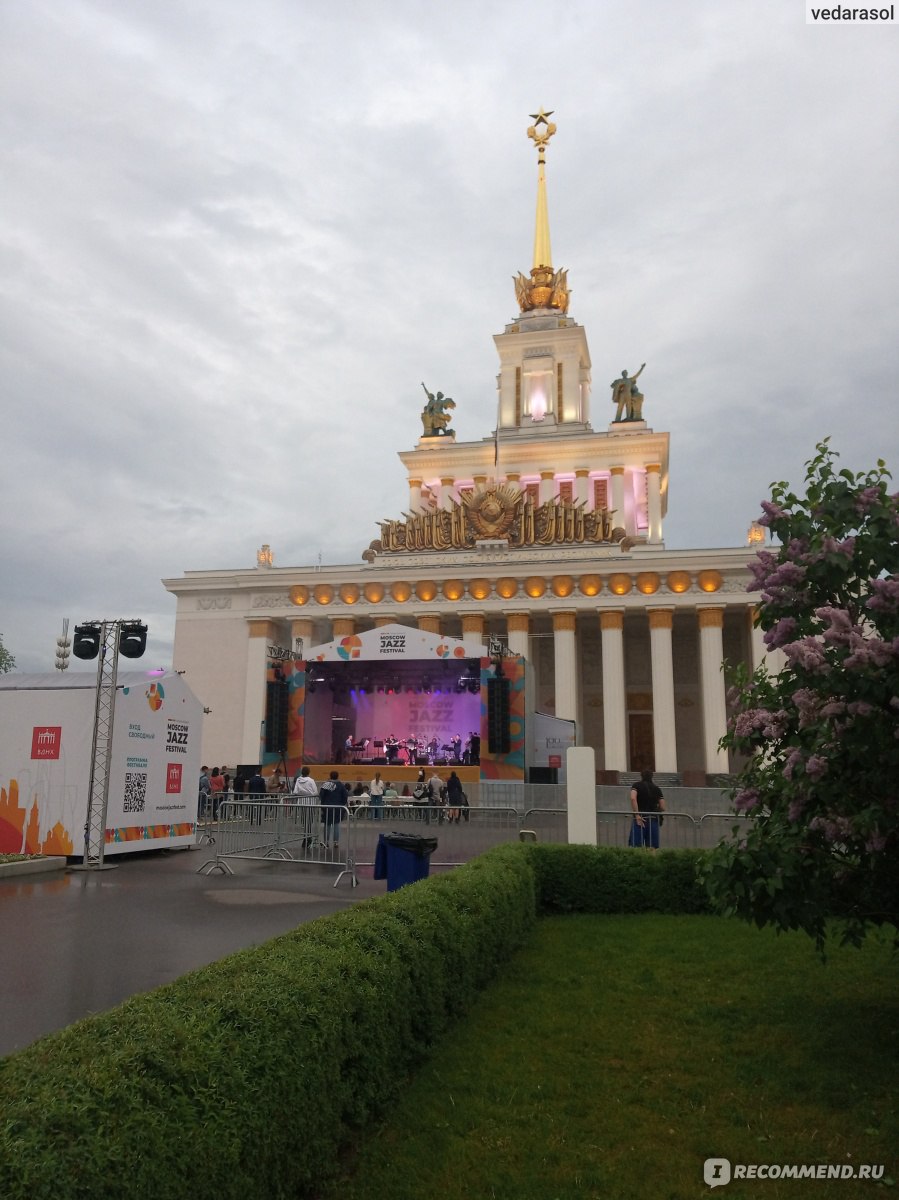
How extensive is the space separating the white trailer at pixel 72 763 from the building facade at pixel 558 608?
2132 centimetres

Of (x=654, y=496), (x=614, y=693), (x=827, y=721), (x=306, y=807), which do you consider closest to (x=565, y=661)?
(x=614, y=693)

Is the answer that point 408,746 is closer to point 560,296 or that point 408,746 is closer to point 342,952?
point 342,952

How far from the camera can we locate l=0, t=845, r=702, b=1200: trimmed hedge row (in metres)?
2.71

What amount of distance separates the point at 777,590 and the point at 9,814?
1396cm

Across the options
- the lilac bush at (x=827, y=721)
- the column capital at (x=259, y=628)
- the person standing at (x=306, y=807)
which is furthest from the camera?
the column capital at (x=259, y=628)

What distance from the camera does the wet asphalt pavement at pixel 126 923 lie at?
21.7ft

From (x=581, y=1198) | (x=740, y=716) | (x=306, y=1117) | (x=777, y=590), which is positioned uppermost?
(x=777, y=590)

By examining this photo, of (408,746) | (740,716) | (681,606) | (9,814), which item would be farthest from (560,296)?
(740,716)

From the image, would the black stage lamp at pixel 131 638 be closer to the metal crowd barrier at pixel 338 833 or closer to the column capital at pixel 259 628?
the metal crowd barrier at pixel 338 833

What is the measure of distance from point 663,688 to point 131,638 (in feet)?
99.8

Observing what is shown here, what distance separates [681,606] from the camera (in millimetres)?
41031

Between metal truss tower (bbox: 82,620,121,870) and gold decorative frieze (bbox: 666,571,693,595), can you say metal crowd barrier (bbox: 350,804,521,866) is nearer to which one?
metal truss tower (bbox: 82,620,121,870)

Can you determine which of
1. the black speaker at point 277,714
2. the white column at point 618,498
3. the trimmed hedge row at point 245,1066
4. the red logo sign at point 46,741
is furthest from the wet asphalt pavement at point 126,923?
the white column at point 618,498

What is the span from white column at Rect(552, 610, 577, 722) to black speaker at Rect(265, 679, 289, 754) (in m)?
14.0
